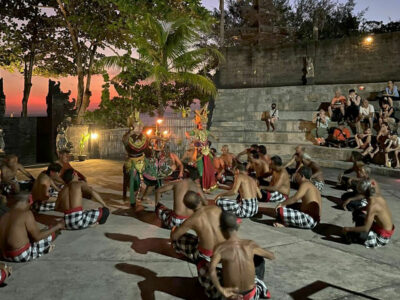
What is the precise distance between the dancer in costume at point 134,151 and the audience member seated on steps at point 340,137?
9.70 m

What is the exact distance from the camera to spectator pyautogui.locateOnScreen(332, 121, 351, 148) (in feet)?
46.8

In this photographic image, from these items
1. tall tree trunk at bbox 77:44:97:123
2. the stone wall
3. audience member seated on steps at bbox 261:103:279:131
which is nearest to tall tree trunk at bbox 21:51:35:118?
tall tree trunk at bbox 77:44:97:123

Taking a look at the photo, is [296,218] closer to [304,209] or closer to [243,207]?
[304,209]

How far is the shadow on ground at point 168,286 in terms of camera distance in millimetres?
3737

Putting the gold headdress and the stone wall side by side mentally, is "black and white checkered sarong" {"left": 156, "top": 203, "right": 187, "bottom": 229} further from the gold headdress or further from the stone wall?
the stone wall

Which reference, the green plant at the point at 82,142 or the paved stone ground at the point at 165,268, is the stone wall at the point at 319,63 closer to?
the green plant at the point at 82,142

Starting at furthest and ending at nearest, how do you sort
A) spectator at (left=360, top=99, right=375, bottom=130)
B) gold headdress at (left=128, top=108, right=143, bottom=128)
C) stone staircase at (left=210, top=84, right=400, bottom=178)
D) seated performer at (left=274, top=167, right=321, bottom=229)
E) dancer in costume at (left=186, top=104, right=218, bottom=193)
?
1. stone staircase at (left=210, top=84, right=400, bottom=178)
2. spectator at (left=360, top=99, right=375, bottom=130)
3. dancer in costume at (left=186, top=104, right=218, bottom=193)
4. gold headdress at (left=128, top=108, right=143, bottom=128)
5. seated performer at (left=274, top=167, right=321, bottom=229)

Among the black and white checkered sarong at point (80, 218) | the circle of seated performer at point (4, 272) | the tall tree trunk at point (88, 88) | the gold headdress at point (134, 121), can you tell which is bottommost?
the circle of seated performer at point (4, 272)

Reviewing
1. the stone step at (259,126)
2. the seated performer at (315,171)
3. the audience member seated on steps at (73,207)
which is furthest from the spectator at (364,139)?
the audience member seated on steps at (73,207)

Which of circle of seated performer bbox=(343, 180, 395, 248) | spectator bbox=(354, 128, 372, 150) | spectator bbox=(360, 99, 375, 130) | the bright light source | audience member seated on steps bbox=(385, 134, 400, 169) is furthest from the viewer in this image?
the bright light source

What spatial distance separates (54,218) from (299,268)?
4.77 metres

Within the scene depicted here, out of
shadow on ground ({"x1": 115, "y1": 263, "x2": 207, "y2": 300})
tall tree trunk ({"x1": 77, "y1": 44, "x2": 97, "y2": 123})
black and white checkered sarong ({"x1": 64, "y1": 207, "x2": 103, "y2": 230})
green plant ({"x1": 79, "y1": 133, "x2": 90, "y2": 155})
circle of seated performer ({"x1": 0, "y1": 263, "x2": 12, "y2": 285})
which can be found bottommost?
shadow on ground ({"x1": 115, "y1": 263, "x2": 207, "y2": 300})

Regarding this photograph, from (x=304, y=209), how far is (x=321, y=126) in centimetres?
1027

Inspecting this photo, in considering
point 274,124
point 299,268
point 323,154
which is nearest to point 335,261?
point 299,268
